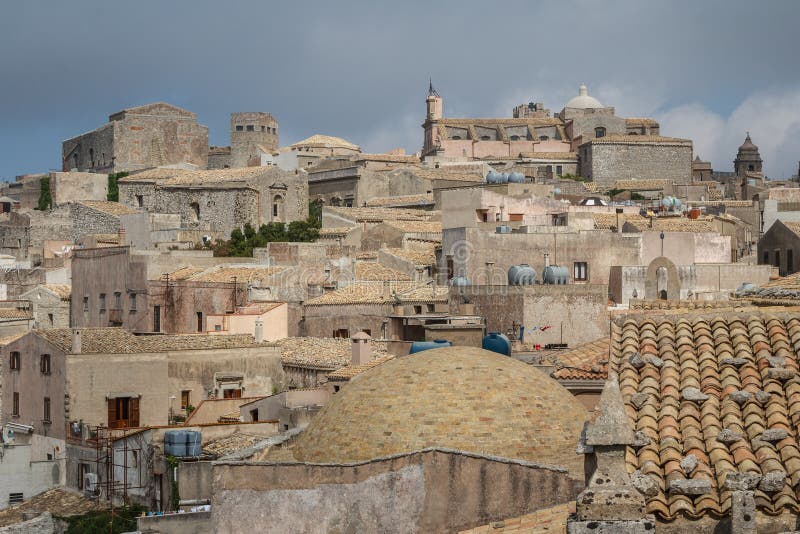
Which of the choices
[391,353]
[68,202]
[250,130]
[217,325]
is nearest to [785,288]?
[391,353]

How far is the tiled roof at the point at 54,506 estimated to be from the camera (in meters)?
29.7

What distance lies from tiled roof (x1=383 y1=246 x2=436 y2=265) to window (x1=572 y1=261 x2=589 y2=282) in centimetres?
885

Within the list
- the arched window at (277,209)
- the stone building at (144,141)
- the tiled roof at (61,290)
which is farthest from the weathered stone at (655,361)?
the stone building at (144,141)

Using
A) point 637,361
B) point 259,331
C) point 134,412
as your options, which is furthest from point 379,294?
point 637,361

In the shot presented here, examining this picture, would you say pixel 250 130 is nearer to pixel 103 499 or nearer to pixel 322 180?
pixel 322 180

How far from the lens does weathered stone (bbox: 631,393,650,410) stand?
11.7m

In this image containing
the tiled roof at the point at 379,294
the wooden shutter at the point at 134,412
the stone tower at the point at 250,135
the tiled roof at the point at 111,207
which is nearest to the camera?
the wooden shutter at the point at 134,412

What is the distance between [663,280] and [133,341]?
13676 mm

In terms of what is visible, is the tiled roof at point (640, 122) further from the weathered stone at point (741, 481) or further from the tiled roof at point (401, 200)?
the weathered stone at point (741, 481)

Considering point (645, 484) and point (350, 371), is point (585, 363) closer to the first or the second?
point (350, 371)

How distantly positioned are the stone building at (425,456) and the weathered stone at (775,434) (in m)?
5.24

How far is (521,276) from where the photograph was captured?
36094mm

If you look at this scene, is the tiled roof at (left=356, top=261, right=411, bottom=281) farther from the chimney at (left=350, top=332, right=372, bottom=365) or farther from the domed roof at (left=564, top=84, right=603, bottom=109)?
the domed roof at (left=564, top=84, right=603, bottom=109)

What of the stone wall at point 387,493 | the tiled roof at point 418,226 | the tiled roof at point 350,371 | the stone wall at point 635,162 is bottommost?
the stone wall at point 387,493
